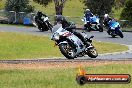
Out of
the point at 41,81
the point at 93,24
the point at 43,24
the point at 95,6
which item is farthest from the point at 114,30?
the point at 41,81

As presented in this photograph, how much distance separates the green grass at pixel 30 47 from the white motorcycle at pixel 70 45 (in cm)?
320

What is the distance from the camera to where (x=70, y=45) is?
17750 mm

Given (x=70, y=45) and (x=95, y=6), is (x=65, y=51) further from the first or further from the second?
(x=95, y=6)

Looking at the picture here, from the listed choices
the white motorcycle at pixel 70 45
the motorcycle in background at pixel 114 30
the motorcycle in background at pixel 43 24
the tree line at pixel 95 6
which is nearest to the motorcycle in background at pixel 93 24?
the motorcycle in background at pixel 43 24

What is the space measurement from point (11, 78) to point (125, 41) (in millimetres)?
17972

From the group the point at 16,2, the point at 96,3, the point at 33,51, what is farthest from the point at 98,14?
the point at 33,51

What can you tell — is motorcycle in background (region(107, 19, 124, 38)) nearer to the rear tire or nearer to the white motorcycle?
the white motorcycle

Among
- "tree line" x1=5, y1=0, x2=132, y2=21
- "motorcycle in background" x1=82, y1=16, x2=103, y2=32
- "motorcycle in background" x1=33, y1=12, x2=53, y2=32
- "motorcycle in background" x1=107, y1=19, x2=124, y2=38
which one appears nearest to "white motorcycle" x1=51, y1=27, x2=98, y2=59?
"motorcycle in background" x1=107, y1=19, x2=124, y2=38

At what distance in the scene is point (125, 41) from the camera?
2842cm

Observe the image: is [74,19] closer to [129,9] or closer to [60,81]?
[129,9]

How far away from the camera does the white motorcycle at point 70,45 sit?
1717cm

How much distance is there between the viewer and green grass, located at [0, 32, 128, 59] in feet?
70.9

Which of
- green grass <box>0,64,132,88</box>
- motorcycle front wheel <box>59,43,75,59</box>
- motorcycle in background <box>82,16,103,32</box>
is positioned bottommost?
motorcycle in background <box>82,16,103,32</box>

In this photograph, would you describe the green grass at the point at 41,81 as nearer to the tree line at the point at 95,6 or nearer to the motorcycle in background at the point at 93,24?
the motorcycle in background at the point at 93,24
